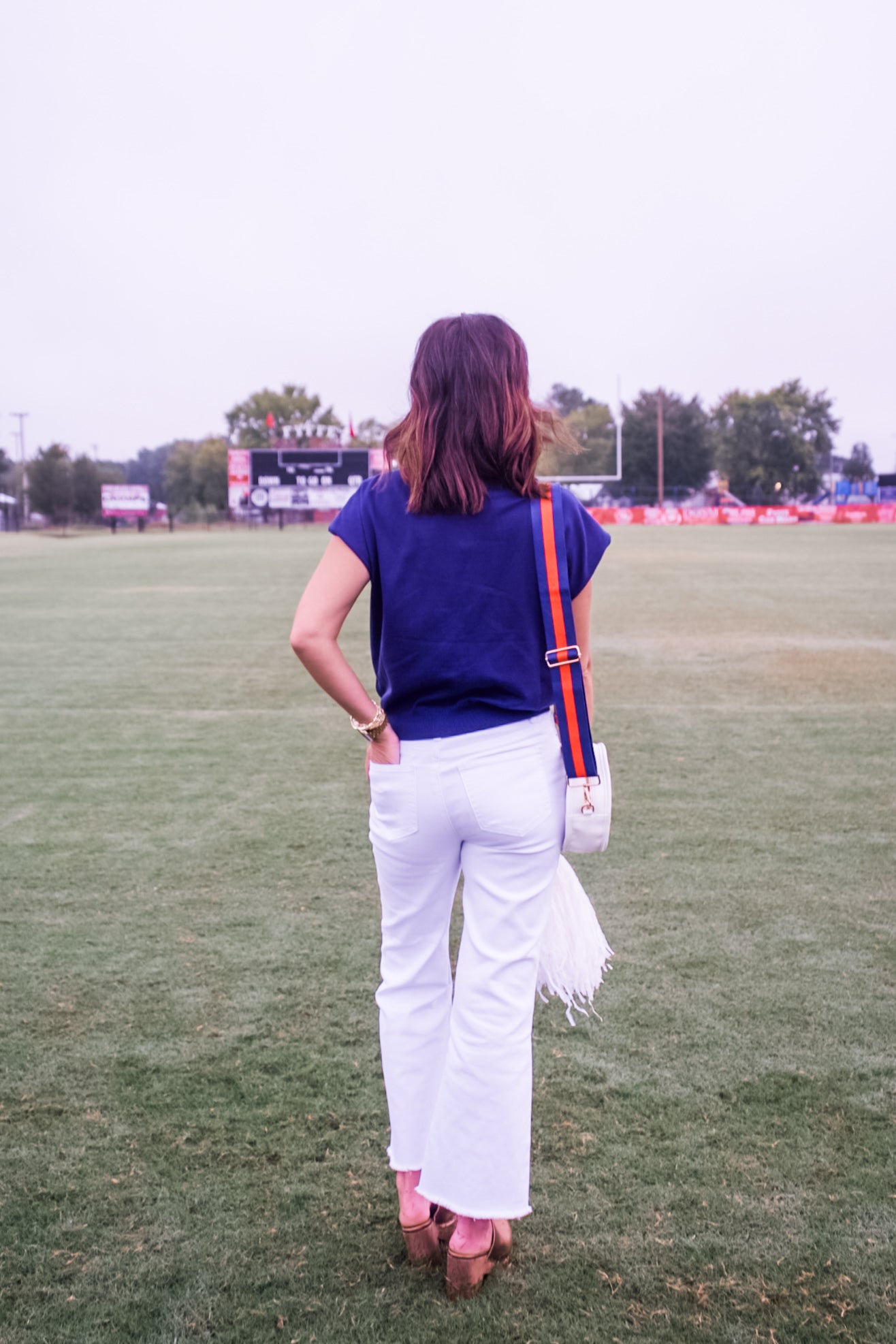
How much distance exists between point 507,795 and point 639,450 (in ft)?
283

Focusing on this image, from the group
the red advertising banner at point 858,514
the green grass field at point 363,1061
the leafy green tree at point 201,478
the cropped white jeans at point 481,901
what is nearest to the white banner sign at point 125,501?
the leafy green tree at point 201,478

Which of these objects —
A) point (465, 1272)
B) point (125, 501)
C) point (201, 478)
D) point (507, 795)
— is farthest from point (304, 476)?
point (465, 1272)

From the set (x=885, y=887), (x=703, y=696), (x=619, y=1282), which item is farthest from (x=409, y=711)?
(x=703, y=696)

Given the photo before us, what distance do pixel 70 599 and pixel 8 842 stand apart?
14.3 meters

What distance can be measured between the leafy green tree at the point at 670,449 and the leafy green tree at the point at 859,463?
33220 mm

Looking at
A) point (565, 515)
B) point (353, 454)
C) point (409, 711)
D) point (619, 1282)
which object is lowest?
point (619, 1282)

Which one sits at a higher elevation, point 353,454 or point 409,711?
point 353,454

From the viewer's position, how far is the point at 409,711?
2127mm

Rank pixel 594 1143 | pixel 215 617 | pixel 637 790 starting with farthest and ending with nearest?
pixel 215 617, pixel 637 790, pixel 594 1143

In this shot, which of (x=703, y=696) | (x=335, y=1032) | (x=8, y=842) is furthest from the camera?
(x=703, y=696)

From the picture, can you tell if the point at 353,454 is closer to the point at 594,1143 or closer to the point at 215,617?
the point at 215,617

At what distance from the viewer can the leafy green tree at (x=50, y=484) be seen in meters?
67.8

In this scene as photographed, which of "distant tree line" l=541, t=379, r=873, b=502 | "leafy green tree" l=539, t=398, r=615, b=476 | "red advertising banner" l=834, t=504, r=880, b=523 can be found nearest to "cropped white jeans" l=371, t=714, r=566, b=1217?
"leafy green tree" l=539, t=398, r=615, b=476

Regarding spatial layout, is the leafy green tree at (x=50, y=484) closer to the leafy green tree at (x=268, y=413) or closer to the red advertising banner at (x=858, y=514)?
the leafy green tree at (x=268, y=413)
